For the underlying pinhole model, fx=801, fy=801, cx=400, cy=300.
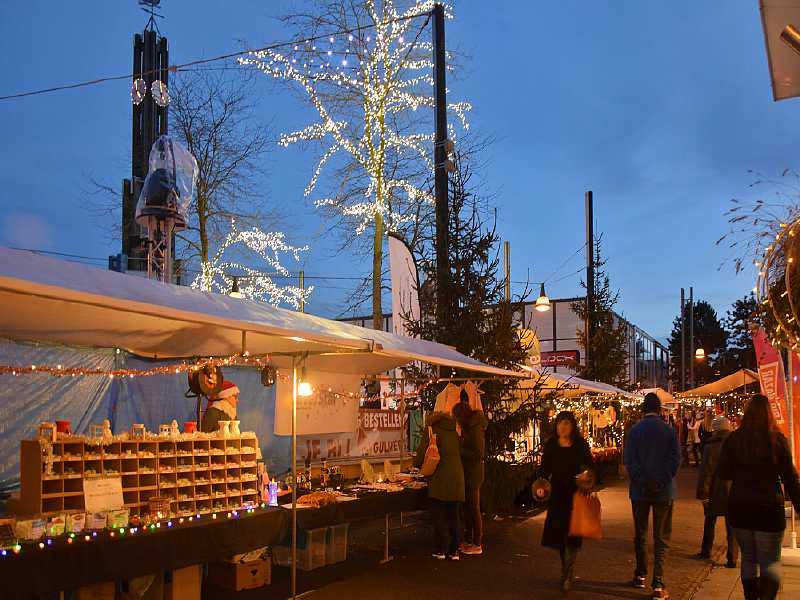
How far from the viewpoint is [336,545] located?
875 cm

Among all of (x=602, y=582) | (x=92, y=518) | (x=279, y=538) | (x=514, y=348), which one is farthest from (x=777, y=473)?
(x=514, y=348)

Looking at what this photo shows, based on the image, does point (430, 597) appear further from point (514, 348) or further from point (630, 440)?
point (514, 348)

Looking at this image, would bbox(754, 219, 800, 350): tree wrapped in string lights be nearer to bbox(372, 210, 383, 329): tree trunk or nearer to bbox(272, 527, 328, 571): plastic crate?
bbox(272, 527, 328, 571): plastic crate

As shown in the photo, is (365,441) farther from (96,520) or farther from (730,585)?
(96,520)

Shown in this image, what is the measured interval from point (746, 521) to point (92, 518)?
465 cm

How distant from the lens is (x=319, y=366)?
9484 mm

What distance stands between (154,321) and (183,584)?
2.18 metres

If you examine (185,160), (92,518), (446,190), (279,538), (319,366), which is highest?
(185,160)

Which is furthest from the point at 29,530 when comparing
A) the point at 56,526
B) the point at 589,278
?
the point at 589,278

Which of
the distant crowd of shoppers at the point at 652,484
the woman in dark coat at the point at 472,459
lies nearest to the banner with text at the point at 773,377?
the distant crowd of shoppers at the point at 652,484

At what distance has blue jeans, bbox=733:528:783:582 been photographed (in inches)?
216

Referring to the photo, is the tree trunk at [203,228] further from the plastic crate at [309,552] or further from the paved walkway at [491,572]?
the plastic crate at [309,552]

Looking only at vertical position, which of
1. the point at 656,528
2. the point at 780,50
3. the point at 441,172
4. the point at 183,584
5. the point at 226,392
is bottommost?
the point at 183,584

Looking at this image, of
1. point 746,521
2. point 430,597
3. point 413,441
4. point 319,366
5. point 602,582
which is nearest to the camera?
point 746,521
